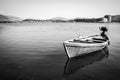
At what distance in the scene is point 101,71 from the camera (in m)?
10.4

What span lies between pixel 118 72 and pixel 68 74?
4.67 m

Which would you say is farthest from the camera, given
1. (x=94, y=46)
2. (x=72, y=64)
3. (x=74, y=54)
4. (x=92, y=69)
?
(x=94, y=46)

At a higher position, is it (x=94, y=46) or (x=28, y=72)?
(x=94, y=46)

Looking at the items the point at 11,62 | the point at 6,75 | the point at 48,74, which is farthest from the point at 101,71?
the point at 11,62

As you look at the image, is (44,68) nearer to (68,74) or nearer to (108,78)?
(68,74)

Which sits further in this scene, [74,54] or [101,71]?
[74,54]

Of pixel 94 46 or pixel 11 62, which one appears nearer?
pixel 11 62

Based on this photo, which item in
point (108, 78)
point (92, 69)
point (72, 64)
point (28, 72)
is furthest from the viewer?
point (72, 64)

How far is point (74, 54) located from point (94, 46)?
3093 millimetres

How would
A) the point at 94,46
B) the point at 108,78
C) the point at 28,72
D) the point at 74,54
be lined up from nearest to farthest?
the point at 108,78
the point at 28,72
the point at 74,54
the point at 94,46

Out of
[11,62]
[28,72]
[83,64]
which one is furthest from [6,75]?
[83,64]

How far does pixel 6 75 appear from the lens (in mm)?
9266

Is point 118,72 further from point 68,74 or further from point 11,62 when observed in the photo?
point 11,62

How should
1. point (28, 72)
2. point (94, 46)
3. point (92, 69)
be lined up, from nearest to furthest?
point (28, 72) → point (92, 69) → point (94, 46)
